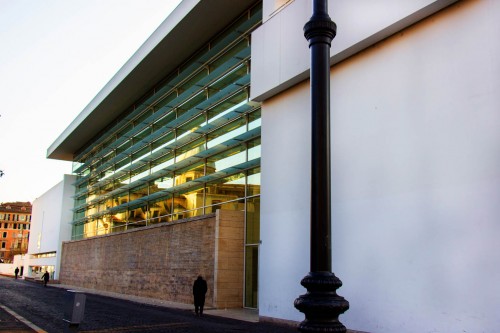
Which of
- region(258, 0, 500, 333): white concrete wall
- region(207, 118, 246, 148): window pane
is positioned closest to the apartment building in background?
region(207, 118, 246, 148): window pane

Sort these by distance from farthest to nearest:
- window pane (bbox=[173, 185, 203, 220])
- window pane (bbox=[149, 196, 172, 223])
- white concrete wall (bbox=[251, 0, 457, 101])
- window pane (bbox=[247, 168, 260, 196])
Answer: window pane (bbox=[149, 196, 172, 223])
window pane (bbox=[173, 185, 203, 220])
window pane (bbox=[247, 168, 260, 196])
white concrete wall (bbox=[251, 0, 457, 101])

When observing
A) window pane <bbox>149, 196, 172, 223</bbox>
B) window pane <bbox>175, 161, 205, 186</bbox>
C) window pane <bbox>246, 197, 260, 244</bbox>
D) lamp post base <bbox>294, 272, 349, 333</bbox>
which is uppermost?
window pane <bbox>175, 161, 205, 186</bbox>

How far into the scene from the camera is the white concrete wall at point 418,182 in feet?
33.0

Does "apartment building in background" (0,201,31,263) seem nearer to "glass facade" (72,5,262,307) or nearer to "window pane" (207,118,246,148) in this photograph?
"glass facade" (72,5,262,307)

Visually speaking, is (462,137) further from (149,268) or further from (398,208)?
(149,268)

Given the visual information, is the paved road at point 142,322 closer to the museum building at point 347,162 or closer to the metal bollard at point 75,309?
the metal bollard at point 75,309

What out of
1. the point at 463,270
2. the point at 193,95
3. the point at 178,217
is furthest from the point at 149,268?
the point at 463,270

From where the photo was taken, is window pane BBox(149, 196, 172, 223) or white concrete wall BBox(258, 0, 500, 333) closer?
white concrete wall BBox(258, 0, 500, 333)

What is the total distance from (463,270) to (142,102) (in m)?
28.0

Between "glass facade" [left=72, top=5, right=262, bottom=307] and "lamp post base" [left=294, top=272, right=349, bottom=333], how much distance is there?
15535 mm

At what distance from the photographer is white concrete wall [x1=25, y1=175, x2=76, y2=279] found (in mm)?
48062

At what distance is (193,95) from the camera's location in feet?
90.3

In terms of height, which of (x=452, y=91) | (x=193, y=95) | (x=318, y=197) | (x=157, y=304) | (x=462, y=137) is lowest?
(x=157, y=304)

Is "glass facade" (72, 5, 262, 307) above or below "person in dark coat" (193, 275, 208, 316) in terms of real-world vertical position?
above
